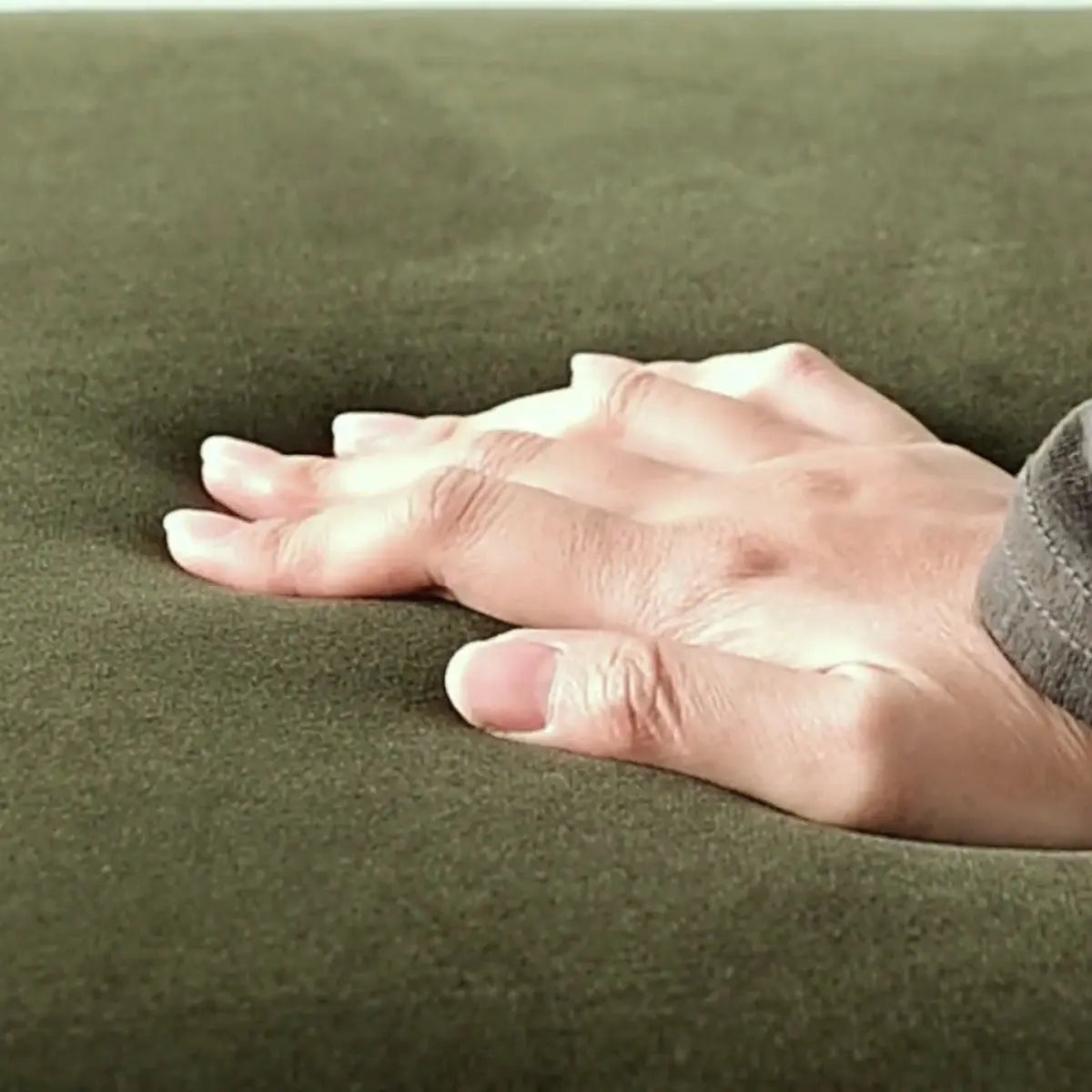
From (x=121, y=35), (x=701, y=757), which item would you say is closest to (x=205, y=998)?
(x=701, y=757)

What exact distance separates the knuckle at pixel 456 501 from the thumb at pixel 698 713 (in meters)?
0.08

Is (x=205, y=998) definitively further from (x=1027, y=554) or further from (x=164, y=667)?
(x=1027, y=554)

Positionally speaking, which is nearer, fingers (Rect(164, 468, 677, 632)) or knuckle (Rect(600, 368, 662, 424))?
fingers (Rect(164, 468, 677, 632))

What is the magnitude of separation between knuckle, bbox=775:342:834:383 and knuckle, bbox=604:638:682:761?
251 millimetres

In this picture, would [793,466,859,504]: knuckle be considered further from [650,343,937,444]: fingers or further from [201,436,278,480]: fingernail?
[201,436,278,480]: fingernail

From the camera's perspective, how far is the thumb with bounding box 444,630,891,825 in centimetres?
59

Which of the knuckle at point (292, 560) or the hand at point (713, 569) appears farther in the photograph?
the knuckle at point (292, 560)

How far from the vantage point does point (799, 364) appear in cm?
84

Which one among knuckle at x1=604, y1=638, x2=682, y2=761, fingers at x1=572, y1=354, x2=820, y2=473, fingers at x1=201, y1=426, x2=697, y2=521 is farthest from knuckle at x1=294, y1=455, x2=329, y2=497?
knuckle at x1=604, y1=638, x2=682, y2=761

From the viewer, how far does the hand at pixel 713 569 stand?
1.97 feet

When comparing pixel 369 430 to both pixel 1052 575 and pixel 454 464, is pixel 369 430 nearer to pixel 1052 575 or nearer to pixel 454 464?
pixel 454 464

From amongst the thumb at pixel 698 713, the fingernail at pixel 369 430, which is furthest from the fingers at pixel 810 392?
the thumb at pixel 698 713

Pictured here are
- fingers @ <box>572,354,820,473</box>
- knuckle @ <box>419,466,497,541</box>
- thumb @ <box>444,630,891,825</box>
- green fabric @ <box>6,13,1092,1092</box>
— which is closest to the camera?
green fabric @ <box>6,13,1092,1092</box>

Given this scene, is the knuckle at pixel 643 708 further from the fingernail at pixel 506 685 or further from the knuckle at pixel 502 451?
the knuckle at pixel 502 451
